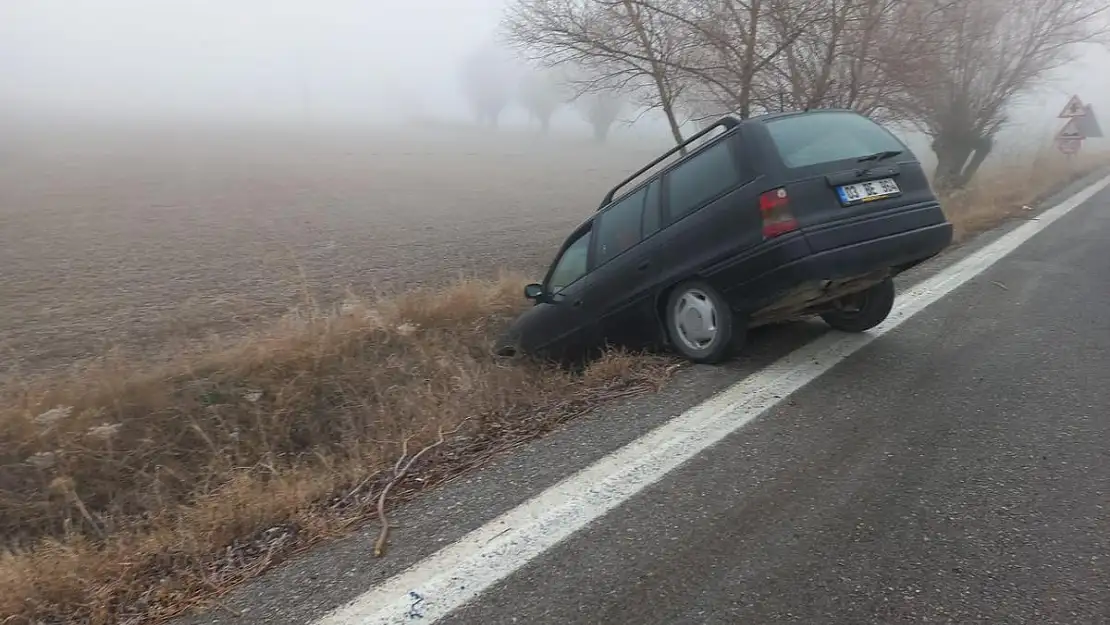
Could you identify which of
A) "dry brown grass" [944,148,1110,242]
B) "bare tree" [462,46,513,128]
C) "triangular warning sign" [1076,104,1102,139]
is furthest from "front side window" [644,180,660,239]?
"bare tree" [462,46,513,128]

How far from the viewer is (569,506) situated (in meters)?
3.08

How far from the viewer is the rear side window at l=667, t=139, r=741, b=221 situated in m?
4.63

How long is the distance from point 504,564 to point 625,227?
3.29 meters

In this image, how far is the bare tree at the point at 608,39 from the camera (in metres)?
10.8

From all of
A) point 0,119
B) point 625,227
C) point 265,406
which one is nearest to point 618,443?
point 625,227

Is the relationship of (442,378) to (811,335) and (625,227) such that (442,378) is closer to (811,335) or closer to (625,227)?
(625,227)

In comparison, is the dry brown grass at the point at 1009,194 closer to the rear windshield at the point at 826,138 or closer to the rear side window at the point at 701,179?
the rear windshield at the point at 826,138

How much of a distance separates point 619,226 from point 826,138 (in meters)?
1.61

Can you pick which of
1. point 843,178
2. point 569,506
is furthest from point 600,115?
point 569,506

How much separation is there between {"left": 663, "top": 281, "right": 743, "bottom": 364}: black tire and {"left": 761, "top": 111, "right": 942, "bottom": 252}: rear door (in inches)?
29.4

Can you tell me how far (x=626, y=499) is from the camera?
3.10m

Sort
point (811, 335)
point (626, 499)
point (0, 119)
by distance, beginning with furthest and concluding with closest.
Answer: point (0, 119)
point (811, 335)
point (626, 499)

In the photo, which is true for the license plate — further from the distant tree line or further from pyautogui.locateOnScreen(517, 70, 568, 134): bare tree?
pyautogui.locateOnScreen(517, 70, 568, 134): bare tree

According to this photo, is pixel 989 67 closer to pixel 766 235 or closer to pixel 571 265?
pixel 571 265
